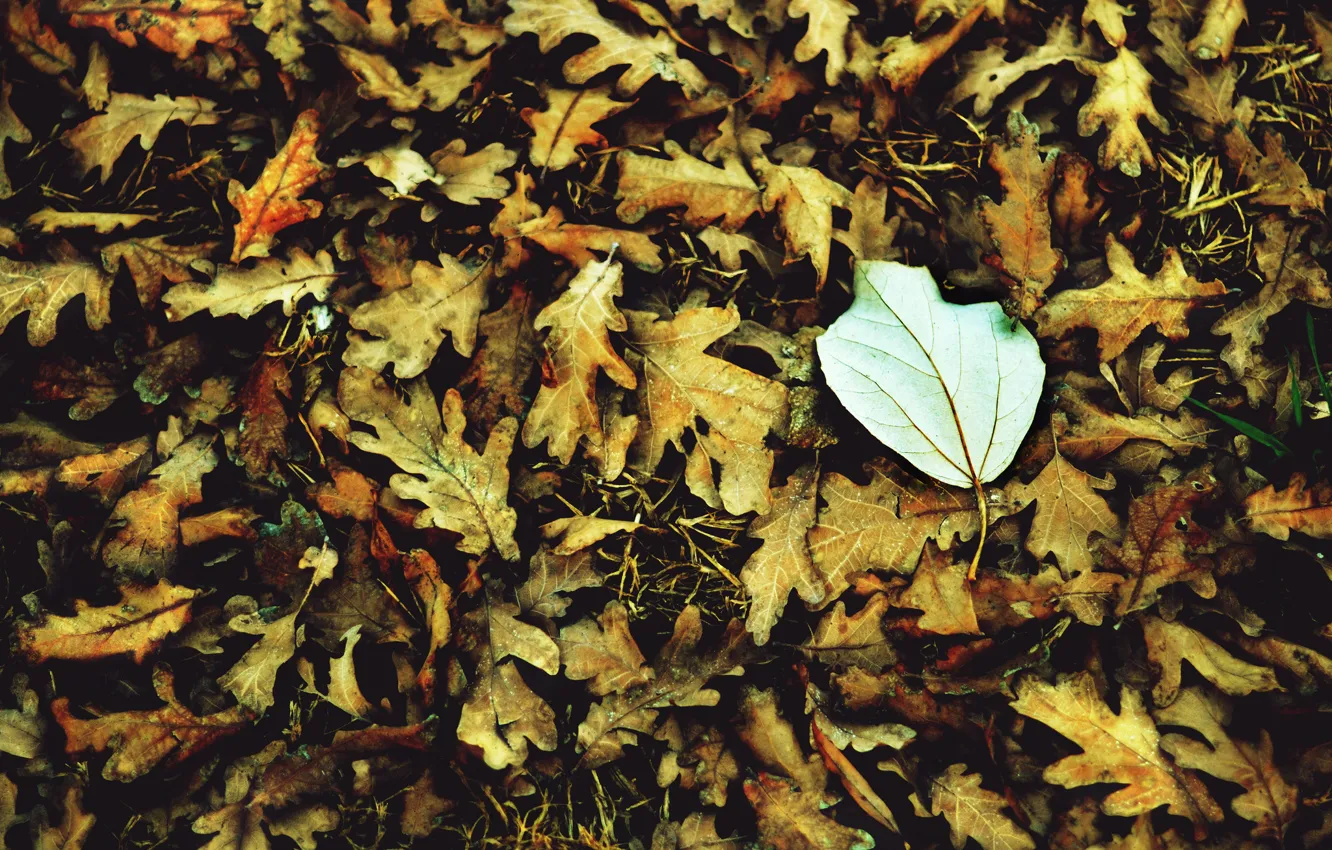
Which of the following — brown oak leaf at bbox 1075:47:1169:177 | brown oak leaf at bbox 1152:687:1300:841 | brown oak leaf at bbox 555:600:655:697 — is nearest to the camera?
brown oak leaf at bbox 1152:687:1300:841

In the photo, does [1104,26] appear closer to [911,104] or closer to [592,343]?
[911,104]

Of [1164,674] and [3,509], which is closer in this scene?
[1164,674]

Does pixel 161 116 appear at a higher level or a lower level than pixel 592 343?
higher

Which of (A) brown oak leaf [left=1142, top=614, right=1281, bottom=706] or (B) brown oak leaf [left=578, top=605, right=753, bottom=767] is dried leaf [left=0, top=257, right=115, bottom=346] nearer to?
(B) brown oak leaf [left=578, top=605, right=753, bottom=767]

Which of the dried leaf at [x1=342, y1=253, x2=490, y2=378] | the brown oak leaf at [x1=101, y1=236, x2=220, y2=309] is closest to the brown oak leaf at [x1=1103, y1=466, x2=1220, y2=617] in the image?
the dried leaf at [x1=342, y1=253, x2=490, y2=378]

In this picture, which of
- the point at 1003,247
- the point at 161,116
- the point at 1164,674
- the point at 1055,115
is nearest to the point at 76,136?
the point at 161,116

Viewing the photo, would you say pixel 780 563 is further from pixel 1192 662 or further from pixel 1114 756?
pixel 1192 662

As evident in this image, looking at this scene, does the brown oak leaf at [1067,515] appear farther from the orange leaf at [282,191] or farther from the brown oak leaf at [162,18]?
the brown oak leaf at [162,18]

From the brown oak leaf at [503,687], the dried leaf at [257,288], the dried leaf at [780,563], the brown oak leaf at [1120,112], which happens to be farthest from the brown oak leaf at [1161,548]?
the dried leaf at [257,288]
